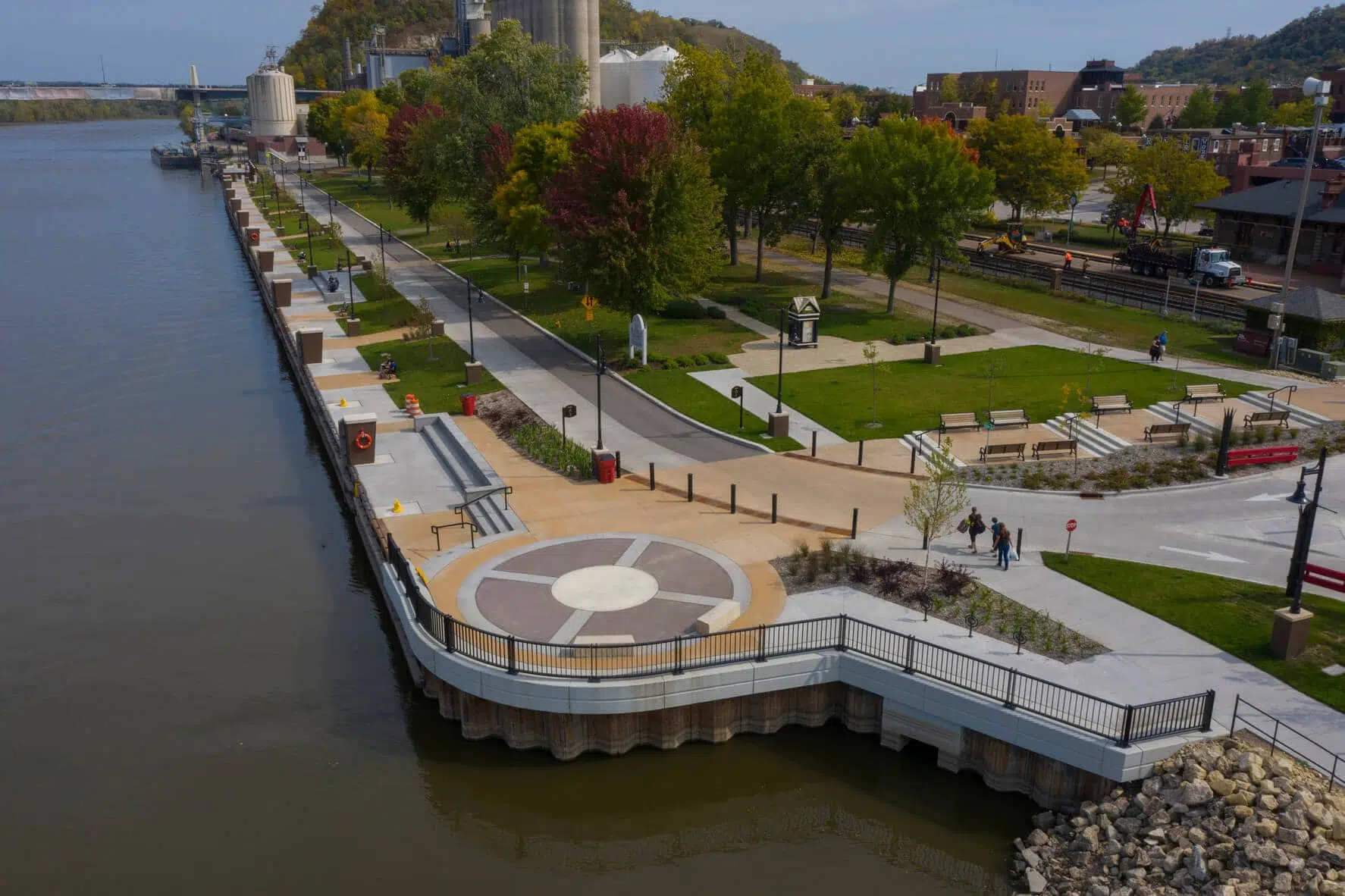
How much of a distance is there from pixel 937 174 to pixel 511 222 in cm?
1940

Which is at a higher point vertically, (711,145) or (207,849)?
(711,145)

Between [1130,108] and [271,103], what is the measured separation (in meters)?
140

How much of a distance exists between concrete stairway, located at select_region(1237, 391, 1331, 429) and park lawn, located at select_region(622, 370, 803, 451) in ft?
46.0

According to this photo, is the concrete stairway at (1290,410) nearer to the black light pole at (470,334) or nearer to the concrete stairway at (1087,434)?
the concrete stairway at (1087,434)

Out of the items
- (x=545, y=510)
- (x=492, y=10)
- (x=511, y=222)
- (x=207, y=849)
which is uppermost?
(x=492, y=10)

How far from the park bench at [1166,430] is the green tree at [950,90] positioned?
12478 cm

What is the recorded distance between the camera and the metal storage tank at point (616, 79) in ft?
344

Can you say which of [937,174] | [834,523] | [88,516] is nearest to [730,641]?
[834,523]

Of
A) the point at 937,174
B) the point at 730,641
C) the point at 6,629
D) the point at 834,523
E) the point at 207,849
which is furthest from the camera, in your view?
the point at 937,174

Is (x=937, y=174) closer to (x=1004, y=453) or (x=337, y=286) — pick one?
(x=1004, y=453)

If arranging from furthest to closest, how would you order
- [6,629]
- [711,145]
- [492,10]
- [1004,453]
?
[492,10] → [711,145] → [1004,453] → [6,629]

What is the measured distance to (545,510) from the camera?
25.4m

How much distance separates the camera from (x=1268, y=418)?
102ft

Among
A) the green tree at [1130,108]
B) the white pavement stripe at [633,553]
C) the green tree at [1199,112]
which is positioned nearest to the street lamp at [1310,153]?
the white pavement stripe at [633,553]
